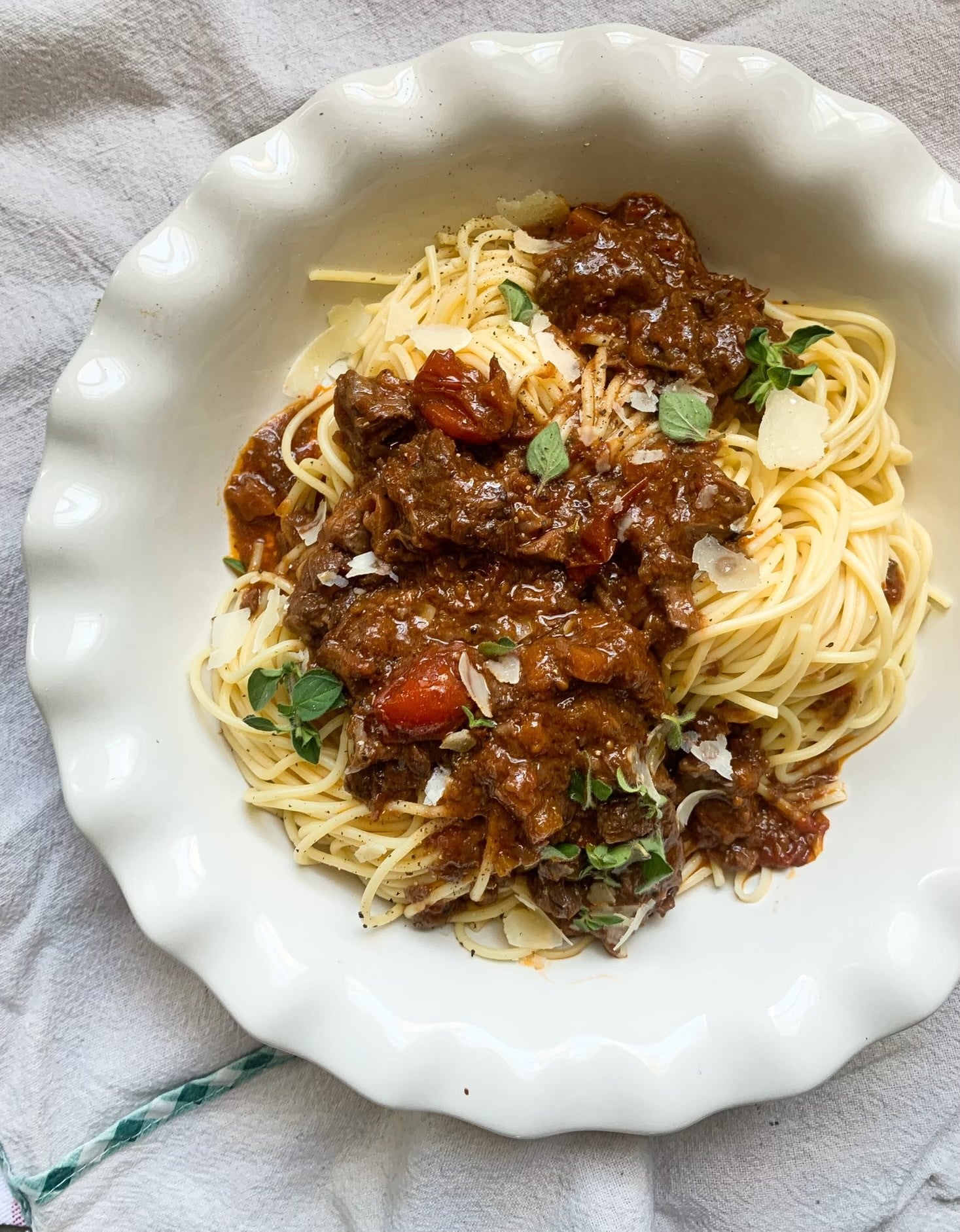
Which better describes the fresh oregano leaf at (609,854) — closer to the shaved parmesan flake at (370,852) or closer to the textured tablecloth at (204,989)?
the shaved parmesan flake at (370,852)

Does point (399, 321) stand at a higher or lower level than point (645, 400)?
lower

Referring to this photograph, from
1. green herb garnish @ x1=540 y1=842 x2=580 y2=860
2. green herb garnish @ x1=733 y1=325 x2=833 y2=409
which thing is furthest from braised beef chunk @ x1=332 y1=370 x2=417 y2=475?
green herb garnish @ x1=540 y1=842 x2=580 y2=860

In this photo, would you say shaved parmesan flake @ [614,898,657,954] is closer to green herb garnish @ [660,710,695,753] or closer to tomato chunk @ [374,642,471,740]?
green herb garnish @ [660,710,695,753]

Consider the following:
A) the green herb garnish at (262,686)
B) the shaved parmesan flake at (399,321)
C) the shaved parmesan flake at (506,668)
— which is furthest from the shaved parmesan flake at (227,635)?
the shaved parmesan flake at (399,321)

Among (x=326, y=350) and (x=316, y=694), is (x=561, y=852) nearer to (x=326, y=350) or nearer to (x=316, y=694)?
(x=316, y=694)

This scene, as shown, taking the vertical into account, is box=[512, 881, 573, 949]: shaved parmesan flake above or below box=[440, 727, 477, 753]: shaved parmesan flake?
below

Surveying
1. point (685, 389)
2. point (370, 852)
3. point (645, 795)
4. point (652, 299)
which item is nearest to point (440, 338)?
point (652, 299)

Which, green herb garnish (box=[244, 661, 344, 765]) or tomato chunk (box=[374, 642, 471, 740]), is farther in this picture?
green herb garnish (box=[244, 661, 344, 765])
